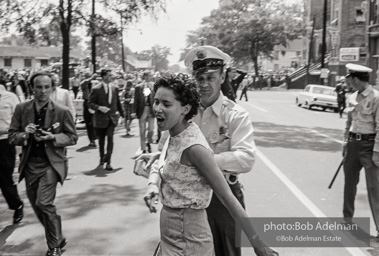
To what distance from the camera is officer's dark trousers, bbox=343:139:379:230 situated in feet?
19.7

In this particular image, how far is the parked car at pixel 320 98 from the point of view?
1174 inches

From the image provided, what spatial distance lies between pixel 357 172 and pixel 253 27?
65.4 metres

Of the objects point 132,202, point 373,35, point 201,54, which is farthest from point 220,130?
point 373,35

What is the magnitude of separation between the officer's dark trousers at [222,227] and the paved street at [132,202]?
214cm

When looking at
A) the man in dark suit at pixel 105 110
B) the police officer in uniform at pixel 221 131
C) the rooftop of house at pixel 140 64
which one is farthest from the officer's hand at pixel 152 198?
the rooftop of house at pixel 140 64

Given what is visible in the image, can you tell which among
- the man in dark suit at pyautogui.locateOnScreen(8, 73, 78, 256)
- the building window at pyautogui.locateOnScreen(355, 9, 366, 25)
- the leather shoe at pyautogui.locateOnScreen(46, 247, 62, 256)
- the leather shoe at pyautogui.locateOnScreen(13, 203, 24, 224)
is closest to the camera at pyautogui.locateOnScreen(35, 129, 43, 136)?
the man in dark suit at pyautogui.locateOnScreen(8, 73, 78, 256)

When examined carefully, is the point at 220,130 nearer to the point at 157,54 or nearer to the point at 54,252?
the point at 54,252

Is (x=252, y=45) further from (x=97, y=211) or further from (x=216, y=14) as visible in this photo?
(x=97, y=211)

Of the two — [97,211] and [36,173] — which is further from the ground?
[36,173]

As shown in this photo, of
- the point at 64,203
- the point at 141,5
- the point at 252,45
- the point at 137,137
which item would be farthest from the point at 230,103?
the point at 252,45

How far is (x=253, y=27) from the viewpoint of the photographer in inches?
2753

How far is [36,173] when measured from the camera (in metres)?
5.28

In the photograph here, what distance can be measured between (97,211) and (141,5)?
1359cm

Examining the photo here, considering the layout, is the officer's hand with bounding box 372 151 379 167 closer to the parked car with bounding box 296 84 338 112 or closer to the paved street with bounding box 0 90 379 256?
the paved street with bounding box 0 90 379 256
